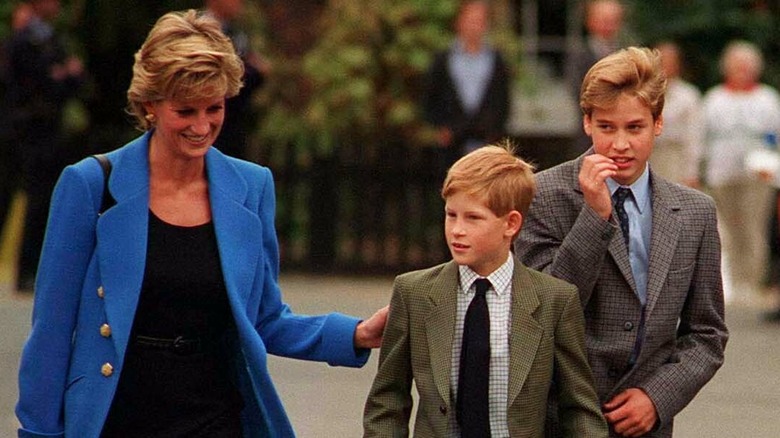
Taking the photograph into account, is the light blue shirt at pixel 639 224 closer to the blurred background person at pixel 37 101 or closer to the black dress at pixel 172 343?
the black dress at pixel 172 343

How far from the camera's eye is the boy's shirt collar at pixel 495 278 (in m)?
4.29

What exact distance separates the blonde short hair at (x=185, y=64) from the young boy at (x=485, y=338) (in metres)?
0.62

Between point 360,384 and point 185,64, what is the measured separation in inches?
210

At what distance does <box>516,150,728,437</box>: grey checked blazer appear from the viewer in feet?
14.3

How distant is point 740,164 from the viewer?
13.4 metres

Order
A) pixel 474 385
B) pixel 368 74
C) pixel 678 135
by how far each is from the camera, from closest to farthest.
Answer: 1. pixel 474 385
2. pixel 678 135
3. pixel 368 74

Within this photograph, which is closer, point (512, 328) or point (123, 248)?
point (512, 328)

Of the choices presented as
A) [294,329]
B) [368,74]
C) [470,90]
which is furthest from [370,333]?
[368,74]

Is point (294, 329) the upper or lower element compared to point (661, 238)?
lower

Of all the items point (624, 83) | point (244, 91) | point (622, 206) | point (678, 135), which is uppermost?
point (624, 83)

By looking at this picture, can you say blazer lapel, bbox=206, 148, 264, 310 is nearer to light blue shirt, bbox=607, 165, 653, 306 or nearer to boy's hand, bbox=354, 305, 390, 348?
boy's hand, bbox=354, 305, 390, 348

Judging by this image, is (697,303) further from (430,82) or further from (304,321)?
(430,82)

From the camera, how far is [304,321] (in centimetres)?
479

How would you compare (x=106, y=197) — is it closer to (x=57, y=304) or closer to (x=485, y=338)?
(x=57, y=304)
